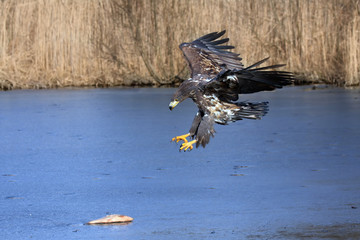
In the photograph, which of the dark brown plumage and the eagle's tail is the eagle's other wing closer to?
the dark brown plumage

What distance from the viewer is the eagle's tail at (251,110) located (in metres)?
6.23

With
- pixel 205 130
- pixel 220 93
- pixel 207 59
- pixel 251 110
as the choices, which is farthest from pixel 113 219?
pixel 207 59

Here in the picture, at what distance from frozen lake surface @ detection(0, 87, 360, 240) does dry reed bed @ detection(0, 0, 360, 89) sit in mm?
2632

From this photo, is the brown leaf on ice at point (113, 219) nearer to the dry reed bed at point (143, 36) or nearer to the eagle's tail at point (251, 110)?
the eagle's tail at point (251, 110)

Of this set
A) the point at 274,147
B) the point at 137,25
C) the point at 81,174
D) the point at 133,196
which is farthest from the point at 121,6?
the point at 133,196

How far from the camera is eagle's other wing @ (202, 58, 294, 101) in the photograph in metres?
5.87

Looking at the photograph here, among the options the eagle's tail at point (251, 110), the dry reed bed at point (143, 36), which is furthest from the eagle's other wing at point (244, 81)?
the dry reed bed at point (143, 36)

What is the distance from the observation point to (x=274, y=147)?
321 inches

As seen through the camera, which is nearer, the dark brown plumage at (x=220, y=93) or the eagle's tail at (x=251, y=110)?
the dark brown plumage at (x=220, y=93)

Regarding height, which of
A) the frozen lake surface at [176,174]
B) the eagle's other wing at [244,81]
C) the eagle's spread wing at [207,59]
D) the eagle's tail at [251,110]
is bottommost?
the frozen lake surface at [176,174]

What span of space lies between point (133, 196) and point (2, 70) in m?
9.74

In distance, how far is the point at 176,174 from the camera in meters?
6.80

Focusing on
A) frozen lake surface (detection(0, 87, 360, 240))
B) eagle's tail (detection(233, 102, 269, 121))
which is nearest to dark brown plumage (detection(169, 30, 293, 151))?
eagle's tail (detection(233, 102, 269, 121))

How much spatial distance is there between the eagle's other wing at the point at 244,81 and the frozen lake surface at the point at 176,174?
735mm
